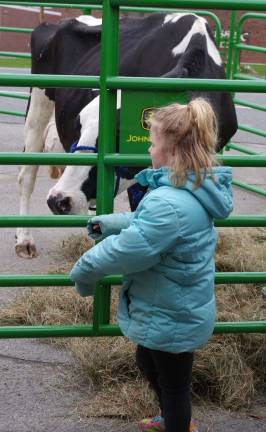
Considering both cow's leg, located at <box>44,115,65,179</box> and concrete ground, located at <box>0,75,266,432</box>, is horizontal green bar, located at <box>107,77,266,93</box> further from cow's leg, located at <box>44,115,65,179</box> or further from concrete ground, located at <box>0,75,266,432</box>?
cow's leg, located at <box>44,115,65,179</box>

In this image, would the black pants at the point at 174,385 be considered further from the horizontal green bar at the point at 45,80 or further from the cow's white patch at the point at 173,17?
the cow's white patch at the point at 173,17

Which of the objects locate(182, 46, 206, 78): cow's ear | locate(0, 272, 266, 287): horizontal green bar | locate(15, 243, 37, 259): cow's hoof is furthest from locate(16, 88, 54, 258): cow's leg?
locate(0, 272, 266, 287): horizontal green bar

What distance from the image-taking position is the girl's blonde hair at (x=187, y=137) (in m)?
2.35

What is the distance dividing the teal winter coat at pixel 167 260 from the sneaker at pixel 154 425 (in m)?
0.53

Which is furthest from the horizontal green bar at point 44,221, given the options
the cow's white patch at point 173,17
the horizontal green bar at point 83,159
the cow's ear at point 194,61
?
the cow's white patch at point 173,17

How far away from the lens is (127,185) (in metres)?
4.27

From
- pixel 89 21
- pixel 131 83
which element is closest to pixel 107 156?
pixel 131 83

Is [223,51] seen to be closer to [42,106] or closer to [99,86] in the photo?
[42,106]

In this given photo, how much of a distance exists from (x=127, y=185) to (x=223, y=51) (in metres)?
5.57

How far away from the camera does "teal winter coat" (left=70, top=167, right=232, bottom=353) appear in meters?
2.29

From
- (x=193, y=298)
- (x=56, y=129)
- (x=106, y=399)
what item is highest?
(x=56, y=129)

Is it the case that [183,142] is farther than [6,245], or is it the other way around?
[6,245]

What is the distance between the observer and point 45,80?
9.61ft

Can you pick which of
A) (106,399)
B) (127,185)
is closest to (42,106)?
(127,185)
